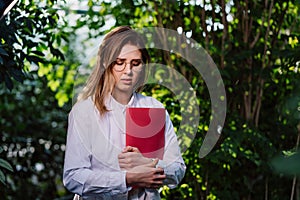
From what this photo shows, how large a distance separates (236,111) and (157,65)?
52 cm

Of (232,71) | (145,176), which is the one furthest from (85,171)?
(232,71)

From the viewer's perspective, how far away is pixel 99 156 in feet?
6.31

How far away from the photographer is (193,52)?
3600 millimetres

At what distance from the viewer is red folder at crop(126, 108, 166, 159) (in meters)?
1.86

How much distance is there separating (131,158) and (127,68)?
30cm

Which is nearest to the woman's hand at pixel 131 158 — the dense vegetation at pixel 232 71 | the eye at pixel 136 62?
the eye at pixel 136 62

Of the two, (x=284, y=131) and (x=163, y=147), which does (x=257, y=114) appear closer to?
(x=284, y=131)

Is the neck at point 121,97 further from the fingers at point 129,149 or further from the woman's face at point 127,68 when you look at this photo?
the fingers at point 129,149

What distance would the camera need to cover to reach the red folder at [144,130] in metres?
1.86

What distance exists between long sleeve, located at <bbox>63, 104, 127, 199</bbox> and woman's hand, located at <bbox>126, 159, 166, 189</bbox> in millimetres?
22

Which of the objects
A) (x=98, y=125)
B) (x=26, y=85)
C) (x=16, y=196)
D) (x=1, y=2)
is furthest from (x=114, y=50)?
(x=26, y=85)

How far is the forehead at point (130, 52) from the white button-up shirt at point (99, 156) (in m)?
0.16

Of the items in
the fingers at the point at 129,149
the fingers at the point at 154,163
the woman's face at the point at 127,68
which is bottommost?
the fingers at the point at 154,163

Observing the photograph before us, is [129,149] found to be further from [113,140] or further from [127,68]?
[127,68]
